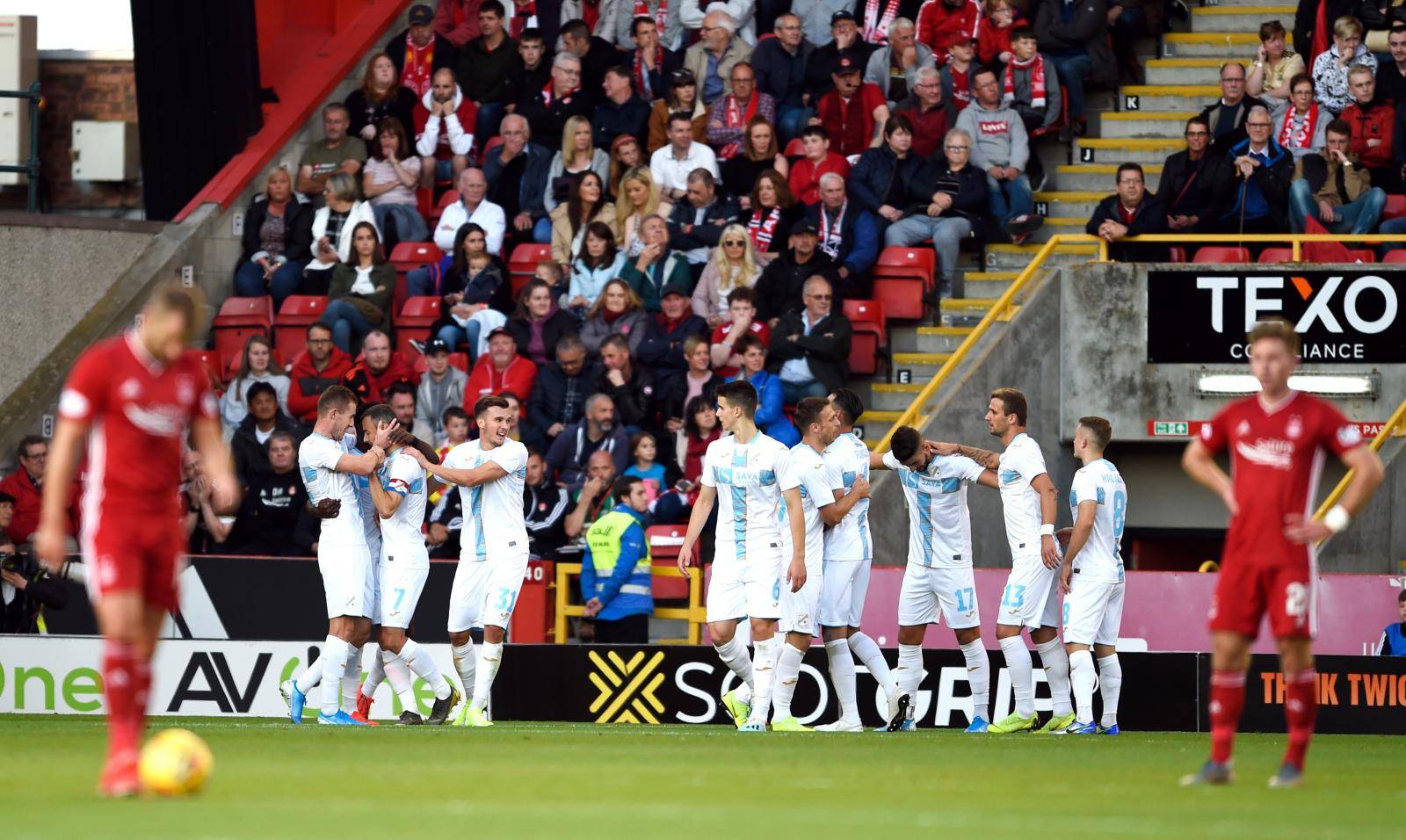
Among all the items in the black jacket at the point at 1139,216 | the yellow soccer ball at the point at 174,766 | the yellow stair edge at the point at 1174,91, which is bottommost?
the yellow soccer ball at the point at 174,766

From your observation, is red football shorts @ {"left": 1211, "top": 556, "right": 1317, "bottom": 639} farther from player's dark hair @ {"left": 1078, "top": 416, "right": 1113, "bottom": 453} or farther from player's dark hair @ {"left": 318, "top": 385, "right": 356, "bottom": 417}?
player's dark hair @ {"left": 318, "top": 385, "right": 356, "bottom": 417}

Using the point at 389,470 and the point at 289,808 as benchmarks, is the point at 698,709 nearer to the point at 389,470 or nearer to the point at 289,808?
the point at 389,470

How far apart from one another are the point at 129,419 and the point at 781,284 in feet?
40.0

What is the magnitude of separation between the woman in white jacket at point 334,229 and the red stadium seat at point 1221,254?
8.53m

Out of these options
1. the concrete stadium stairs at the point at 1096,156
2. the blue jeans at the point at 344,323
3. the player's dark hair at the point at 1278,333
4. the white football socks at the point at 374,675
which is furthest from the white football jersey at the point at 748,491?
the blue jeans at the point at 344,323

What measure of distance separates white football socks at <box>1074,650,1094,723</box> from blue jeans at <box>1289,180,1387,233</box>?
673cm

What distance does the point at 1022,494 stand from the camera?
15133mm

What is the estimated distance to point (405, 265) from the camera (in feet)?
75.0

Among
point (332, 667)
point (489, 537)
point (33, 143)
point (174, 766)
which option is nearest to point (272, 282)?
point (33, 143)

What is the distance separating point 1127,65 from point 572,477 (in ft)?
26.5

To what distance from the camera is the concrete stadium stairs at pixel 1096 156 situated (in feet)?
69.2

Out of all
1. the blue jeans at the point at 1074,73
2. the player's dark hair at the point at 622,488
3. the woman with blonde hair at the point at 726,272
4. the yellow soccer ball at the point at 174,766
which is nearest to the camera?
the yellow soccer ball at the point at 174,766

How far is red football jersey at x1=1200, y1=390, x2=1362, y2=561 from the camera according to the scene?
9398 millimetres

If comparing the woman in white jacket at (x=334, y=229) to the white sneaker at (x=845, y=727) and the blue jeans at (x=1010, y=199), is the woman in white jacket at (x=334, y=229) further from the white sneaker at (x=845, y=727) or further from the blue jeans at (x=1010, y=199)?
the white sneaker at (x=845, y=727)
